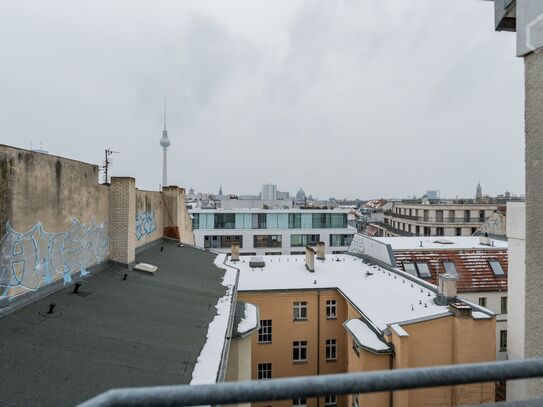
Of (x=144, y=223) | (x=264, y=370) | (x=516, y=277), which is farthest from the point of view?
(x=516, y=277)

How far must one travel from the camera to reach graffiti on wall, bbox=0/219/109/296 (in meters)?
7.03

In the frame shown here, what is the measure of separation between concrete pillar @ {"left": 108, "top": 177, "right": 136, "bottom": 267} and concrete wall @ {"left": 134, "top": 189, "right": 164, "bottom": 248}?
79.7 inches

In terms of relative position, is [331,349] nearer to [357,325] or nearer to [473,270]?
[357,325]

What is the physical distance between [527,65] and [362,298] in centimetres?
1564

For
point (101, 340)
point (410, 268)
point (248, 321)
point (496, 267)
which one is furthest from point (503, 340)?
point (101, 340)

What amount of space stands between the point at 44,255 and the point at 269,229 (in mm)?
42678

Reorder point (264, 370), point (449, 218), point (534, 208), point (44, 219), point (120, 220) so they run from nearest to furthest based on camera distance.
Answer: point (534, 208) → point (44, 219) → point (120, 220) → point (264, 370) → point (449, 218)

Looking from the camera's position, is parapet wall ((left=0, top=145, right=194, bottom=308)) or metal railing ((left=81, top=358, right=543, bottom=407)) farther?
parapet wall ((left=0, top=145, right=194, bottom=308))

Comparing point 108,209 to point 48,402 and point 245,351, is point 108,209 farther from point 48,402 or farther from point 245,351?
point 48,402

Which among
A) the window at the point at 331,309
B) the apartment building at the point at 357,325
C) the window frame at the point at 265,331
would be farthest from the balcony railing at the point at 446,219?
the window frame at the point at 265,331

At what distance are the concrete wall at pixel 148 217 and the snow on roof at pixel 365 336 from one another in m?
10.5

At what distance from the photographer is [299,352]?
19.3 m

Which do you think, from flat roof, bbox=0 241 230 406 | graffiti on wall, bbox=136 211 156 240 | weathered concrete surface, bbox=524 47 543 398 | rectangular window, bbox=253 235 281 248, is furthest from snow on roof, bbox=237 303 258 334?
rectangular window, bbox=253 235 281 248

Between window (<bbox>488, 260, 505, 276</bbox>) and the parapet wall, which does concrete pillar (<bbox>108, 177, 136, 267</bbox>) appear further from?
window (<bbox>488, 260, 505, 276</bbox>)
